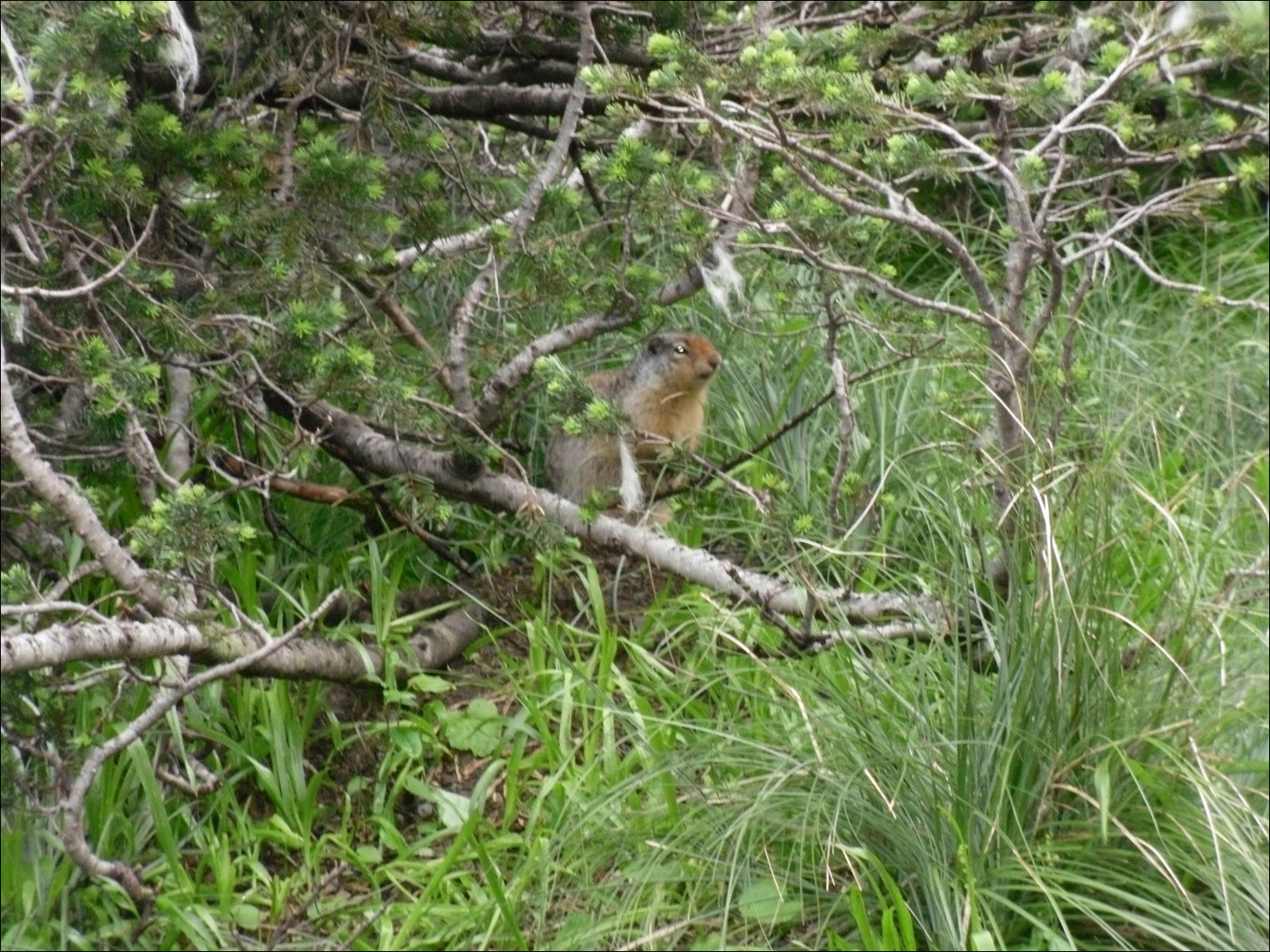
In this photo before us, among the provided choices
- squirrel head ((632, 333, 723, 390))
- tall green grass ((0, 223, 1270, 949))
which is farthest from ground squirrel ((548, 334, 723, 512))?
tall green grass ((0, 223, 1270, 949))

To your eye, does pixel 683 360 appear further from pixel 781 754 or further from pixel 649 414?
pixel 781 754

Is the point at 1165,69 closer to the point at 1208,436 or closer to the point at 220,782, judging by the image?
the point at 1208,436

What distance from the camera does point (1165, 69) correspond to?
14.3ft

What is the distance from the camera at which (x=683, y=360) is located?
211 inches

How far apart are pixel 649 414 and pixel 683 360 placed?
221mm

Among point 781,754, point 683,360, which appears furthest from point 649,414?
point 781,754

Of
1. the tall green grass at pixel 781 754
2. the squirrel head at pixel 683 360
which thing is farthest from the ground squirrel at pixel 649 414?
the tall green grass at pixel 781 754

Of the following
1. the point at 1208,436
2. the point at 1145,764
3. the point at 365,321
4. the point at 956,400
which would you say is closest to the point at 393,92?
the point at 365,321

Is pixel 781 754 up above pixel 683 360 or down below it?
below

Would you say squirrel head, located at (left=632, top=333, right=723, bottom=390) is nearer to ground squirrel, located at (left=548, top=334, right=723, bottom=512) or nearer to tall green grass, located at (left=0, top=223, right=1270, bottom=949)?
ground squirrel, located at (left=548, top=334, right=723, bottom=512)

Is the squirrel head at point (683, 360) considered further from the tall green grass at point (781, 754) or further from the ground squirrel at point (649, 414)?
the tall green grass at point (781, 754)

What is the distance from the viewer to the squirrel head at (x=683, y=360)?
5320mm

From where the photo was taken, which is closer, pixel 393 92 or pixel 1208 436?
pixel 393 92

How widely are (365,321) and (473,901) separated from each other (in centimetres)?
159
